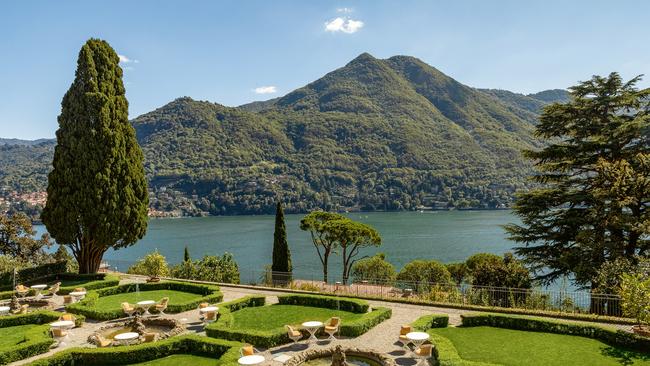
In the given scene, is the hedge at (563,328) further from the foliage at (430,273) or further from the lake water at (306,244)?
the lake water at (306,244)

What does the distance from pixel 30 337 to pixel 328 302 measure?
12.2 meters

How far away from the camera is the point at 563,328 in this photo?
53.4ft

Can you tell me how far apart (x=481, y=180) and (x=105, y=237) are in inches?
7216

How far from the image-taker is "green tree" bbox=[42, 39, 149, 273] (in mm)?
27594

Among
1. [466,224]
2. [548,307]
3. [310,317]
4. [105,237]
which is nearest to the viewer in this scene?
[310,317]

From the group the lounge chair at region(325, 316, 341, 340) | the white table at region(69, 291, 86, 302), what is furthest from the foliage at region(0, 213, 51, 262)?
the lounge chair at region(325, 316, 341, 340)

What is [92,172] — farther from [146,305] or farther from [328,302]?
[328,302]

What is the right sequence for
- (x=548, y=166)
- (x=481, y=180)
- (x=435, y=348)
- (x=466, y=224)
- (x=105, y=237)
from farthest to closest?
1. (x=481, y=180)
2. (x=466, y=224)
3. (x=105, y=237)
4. (x=548, y=166)
5. (x=435, y=348)

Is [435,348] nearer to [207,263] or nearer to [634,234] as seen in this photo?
[634,234]

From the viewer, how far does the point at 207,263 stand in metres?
34.2

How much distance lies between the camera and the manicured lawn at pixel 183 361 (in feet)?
46.1

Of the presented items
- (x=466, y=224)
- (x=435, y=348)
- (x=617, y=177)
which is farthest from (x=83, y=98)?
(x=466, y=224)

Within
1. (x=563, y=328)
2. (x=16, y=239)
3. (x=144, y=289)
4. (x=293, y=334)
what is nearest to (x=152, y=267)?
(x=144, y=289)

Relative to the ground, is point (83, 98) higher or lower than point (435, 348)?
higher
